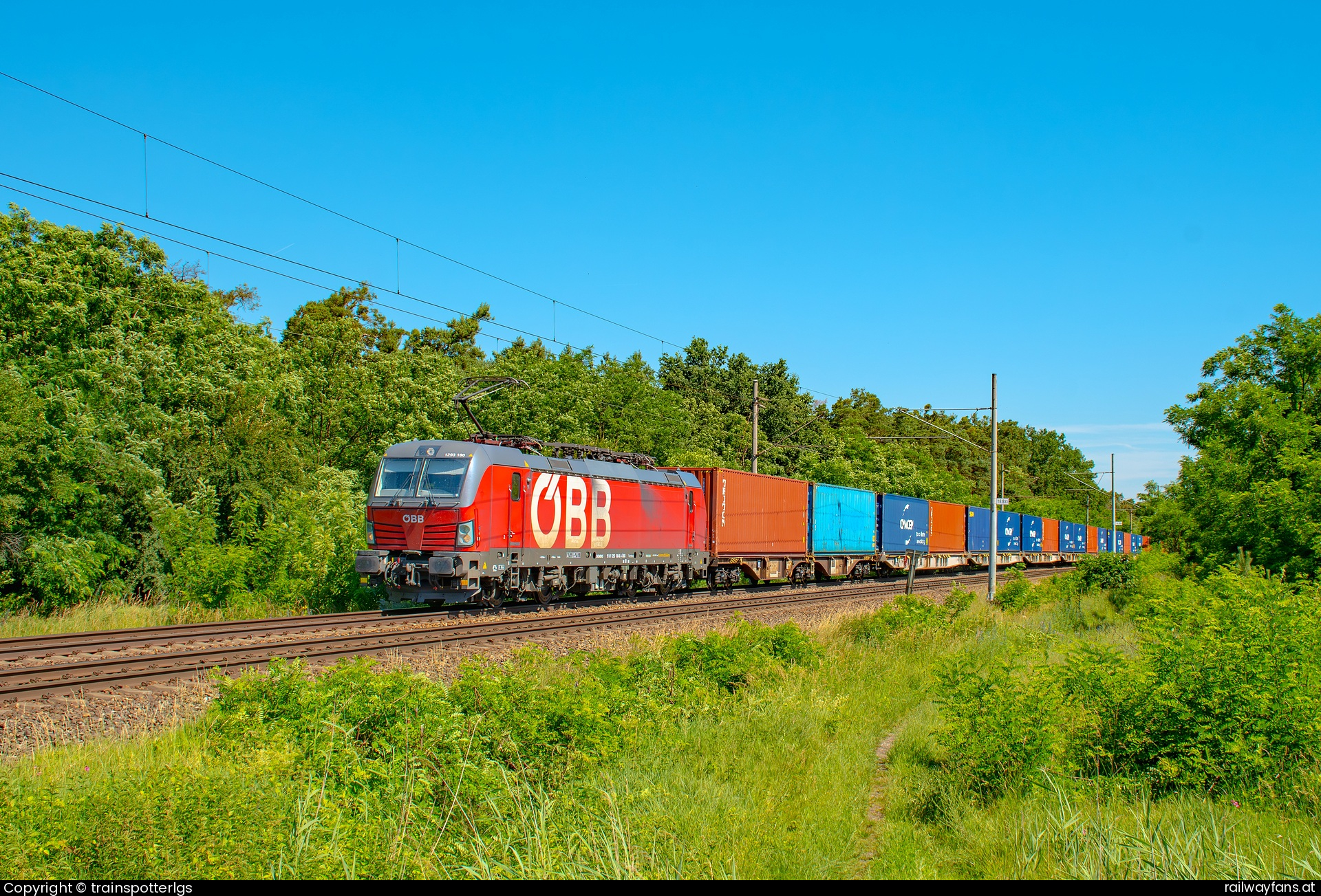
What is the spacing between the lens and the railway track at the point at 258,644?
1095 cm

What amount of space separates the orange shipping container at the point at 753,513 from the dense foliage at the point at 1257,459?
12701 millimetres

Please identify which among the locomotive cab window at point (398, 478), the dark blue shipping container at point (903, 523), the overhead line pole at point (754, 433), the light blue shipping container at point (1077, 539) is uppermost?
the overhead line pole at point (754, 433)

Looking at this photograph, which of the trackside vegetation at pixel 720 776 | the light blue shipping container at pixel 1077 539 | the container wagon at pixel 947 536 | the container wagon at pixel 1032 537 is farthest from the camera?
the light blue shipping container at pixel 1077 539

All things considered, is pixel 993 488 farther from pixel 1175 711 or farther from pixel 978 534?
pixel 978 534

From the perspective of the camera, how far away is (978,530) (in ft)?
159

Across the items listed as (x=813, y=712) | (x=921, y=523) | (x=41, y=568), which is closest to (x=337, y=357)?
(x=41, y=568)

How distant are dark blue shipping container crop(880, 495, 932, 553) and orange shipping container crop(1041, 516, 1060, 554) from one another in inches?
686

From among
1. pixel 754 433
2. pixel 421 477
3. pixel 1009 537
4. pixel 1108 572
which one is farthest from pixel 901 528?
pixel 421 477

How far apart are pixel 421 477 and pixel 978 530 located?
38264mm

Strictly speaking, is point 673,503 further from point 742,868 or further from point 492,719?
point 742,868

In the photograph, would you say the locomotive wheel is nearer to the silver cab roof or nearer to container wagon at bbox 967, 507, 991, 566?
the silver cab roof

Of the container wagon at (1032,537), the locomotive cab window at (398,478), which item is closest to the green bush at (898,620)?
the locomotive cab window at (398,478)

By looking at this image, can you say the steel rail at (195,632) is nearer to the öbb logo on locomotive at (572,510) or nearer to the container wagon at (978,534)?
the öbb logo on locomotive at (572,510)

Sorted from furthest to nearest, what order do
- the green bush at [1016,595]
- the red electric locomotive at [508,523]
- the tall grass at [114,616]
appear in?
the green bush at [1016,595]
the red electric locomotive at [508,523]
the tall grass at [114,616]
